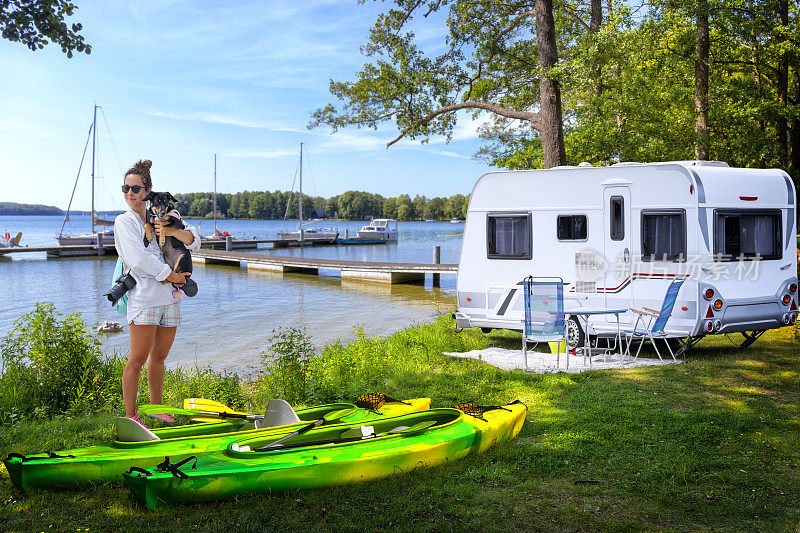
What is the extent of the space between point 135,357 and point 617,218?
7.14m

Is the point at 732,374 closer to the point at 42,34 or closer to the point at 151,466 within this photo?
the point at 151,466

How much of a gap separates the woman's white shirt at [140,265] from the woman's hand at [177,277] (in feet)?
0.15

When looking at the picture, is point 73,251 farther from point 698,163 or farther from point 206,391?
point 698,163

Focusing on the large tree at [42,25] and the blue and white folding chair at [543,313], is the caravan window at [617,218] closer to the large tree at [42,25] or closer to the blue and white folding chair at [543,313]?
the blue and white folding chair at [543,313]

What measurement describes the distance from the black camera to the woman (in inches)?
1.5

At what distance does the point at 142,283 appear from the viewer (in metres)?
4.61

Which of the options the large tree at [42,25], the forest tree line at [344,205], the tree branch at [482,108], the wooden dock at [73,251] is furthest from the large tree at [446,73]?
the forest tree line at [344,205]

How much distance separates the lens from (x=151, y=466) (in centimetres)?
380

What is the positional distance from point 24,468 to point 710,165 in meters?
9.51

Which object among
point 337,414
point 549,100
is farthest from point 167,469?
point 549,100

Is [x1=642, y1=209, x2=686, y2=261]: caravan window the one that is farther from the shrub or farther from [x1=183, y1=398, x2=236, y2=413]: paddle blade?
[x1=183, y1=398, x2=236, y2=413]: paddle blade

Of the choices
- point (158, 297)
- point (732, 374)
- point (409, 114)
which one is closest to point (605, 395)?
point (732, 374)

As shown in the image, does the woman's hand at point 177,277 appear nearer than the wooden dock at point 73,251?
Yes

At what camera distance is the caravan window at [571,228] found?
8.95m
